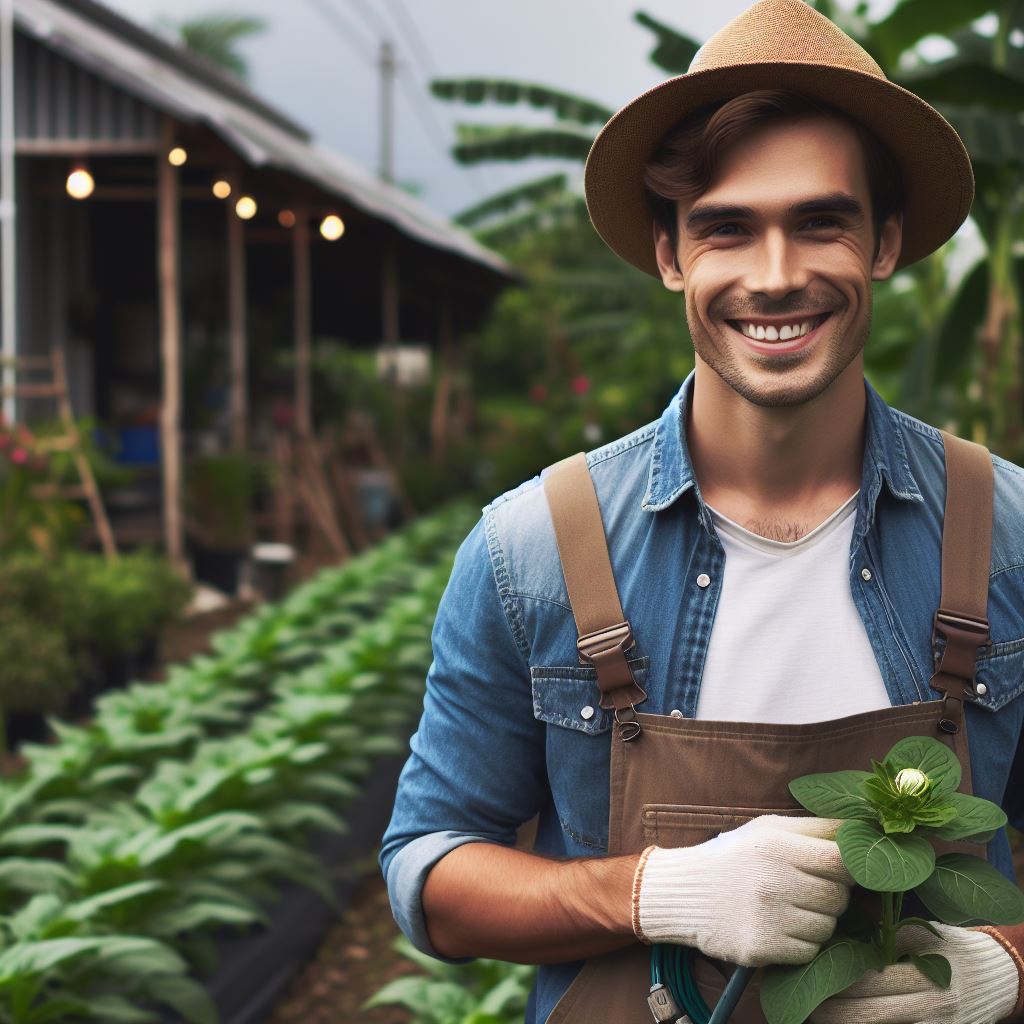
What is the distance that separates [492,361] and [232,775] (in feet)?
122

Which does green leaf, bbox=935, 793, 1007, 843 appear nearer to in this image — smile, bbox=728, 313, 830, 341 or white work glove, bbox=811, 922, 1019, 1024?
white work glove, bbox=811, 922, 1019, 1024

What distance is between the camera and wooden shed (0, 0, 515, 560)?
9500 millimetres

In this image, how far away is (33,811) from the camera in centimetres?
449

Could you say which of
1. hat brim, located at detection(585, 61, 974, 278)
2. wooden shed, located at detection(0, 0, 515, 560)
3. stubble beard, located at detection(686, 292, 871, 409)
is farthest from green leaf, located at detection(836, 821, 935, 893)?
wooden shed, located at detection(0, 0, 515, 560)

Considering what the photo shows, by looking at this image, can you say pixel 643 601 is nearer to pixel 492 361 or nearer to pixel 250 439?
pixel 250 439

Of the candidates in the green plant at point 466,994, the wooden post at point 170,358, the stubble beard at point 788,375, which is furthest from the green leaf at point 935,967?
the wooden post at point 170,358

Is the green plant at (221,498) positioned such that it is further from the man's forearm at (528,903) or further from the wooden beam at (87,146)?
the man's forearm at (528,903)

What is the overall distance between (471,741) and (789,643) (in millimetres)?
455

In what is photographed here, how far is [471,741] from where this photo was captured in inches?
75.2

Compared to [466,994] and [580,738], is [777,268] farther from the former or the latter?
[466,994]

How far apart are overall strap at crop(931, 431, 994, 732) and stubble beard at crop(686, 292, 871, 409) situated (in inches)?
9.7

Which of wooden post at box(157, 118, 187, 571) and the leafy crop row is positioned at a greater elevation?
wooden post at box(157, 118, 187, 571)

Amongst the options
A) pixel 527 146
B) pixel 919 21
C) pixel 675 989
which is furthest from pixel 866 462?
pixel 527 146

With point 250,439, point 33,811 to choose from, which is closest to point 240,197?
point 250,439
